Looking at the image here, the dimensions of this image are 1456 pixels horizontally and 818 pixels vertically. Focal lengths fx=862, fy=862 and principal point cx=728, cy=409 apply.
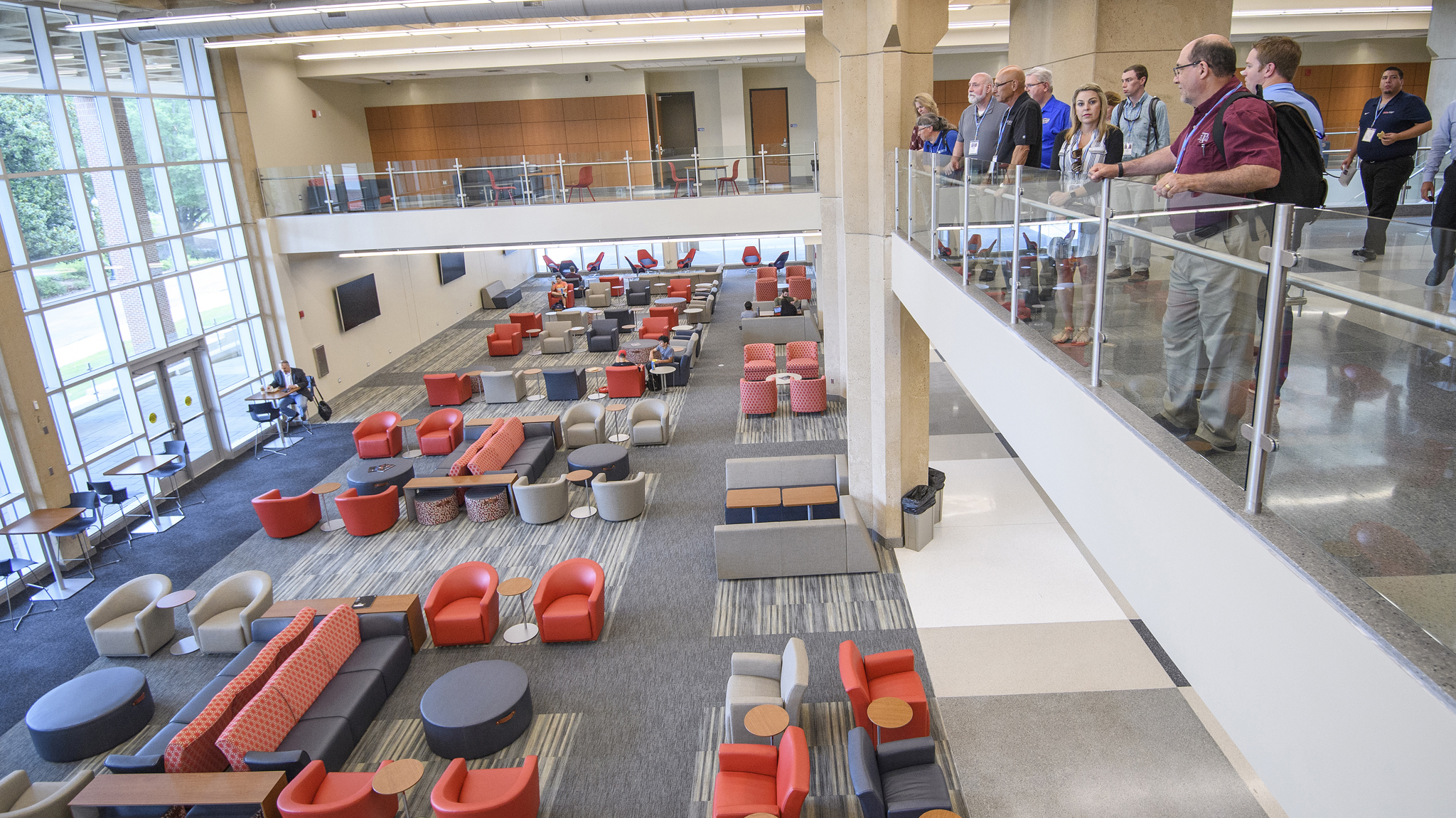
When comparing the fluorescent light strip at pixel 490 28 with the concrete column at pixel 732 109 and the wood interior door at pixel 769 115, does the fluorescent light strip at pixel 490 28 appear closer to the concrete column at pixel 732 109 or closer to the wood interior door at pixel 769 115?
the concrete column at pixel 732 109

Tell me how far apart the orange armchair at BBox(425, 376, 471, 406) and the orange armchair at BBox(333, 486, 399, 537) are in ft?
16.3

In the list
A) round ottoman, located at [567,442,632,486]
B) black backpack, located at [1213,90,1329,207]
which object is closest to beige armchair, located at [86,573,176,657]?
round ottoman, located at [567,442,632,486]

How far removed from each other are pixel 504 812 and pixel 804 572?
177 inches

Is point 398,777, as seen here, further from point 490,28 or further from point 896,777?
point 490,28

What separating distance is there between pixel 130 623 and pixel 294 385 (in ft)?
23.3

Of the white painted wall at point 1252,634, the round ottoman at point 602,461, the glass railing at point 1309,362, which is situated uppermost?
the glass railing at point 1309,362

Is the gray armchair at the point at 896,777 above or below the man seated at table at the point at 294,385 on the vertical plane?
below

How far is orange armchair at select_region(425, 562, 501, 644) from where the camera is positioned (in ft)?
28.3

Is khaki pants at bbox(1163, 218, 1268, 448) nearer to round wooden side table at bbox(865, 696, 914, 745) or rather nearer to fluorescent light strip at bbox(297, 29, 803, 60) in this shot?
round wooden side table at bbox(865, 696, 914, 745)

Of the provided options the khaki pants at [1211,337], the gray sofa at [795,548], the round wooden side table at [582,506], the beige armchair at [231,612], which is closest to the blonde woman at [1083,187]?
the khaki pants at [1211,337]

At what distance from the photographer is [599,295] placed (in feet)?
77.9

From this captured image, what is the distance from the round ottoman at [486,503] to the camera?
11416 mm

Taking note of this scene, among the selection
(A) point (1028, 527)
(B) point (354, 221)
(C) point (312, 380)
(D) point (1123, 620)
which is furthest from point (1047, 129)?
(C) point (312, 380)

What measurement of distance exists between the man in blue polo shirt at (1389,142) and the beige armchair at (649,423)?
994cm
